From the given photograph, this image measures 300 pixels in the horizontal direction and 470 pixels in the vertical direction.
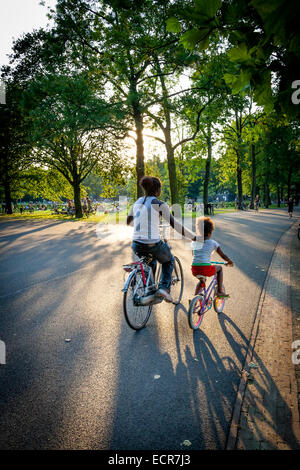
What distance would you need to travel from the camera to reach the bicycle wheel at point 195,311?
3.97 meters

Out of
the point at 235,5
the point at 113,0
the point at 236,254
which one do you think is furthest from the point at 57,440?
the point at 236,254

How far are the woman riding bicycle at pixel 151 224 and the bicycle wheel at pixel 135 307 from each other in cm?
32

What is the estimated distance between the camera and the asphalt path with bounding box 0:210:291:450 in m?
2.35

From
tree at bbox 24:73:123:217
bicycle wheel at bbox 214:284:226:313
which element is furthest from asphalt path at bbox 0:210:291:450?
tree at bbox 24:73:123:217

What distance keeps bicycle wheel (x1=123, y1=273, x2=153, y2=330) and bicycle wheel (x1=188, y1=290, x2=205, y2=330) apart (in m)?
0.82

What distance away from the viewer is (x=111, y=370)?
10.6 feet

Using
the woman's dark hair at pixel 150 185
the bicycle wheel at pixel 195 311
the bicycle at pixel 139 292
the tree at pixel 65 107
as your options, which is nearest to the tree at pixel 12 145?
the tree at pixel 65 107

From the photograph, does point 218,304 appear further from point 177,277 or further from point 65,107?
point 65,107

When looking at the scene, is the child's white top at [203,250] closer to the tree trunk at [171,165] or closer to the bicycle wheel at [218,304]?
the bicycle wheel at [218,304]

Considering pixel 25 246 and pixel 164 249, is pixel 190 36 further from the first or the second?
pixel 25 246

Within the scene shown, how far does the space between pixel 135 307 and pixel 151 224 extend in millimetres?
1455

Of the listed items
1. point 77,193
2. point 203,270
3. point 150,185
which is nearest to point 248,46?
point 150,185

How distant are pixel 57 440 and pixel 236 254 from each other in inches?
328

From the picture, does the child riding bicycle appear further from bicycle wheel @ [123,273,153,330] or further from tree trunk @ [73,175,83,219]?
tree trunk @ [73,175,83,219]
